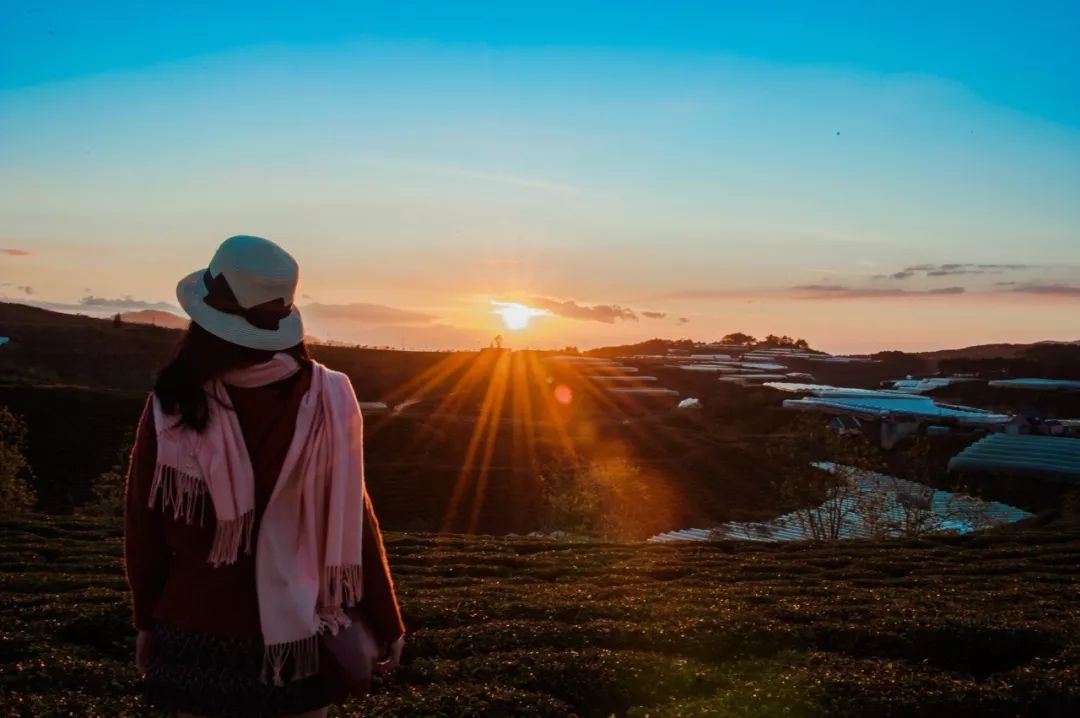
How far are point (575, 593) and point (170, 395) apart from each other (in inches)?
381

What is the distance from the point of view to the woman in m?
3.44

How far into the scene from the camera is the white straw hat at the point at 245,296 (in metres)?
3.49

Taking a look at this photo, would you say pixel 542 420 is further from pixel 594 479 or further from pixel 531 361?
pixel 531 361

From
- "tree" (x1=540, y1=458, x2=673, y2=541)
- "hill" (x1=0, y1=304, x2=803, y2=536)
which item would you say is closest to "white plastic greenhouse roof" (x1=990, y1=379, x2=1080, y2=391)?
"hill" (x1=0, y1=304, x2=803, y2=536)

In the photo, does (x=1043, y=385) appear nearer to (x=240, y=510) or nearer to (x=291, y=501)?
(x=291, y=501)

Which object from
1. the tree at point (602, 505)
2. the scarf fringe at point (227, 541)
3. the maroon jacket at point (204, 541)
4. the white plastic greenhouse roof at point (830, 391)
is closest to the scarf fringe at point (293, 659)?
the maroon jacket at point (204, 541)

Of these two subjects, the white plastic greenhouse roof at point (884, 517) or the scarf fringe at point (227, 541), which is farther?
the white plastic greenhouse roof at point (884, 517)

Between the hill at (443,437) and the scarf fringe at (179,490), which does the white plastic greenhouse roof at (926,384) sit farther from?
the scarf fringe at (179,490)

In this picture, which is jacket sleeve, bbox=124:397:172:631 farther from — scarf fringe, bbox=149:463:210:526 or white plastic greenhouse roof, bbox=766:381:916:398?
white plastic greenhouse roof, bbox=766:381:916:398

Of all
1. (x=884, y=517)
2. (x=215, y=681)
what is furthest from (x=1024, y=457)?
(x=215, y=681)

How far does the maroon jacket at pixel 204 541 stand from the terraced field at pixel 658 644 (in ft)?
13.3

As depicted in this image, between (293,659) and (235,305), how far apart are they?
144cm

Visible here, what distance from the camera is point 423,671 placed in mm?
8211

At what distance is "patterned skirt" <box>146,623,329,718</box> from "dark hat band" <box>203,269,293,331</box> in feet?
4.17
